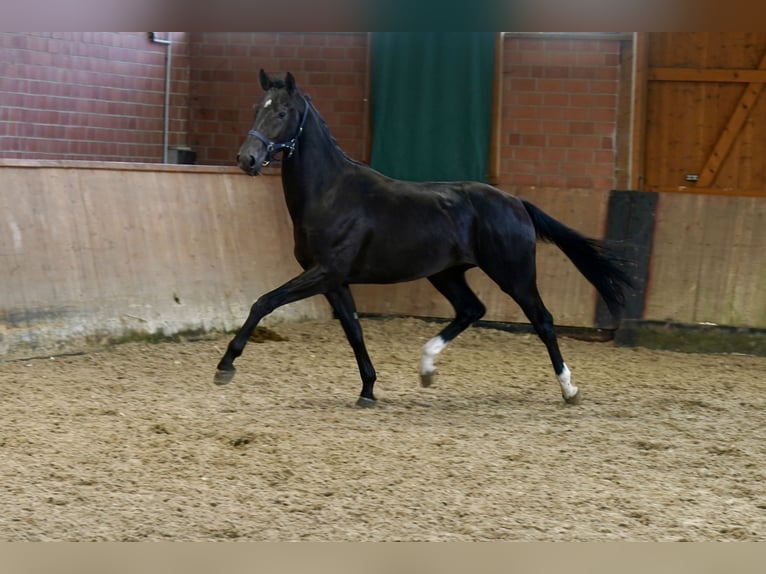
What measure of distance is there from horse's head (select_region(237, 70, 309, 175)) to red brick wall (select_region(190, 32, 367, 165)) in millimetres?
4581

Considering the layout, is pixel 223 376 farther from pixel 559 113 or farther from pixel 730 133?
pixel 730 133

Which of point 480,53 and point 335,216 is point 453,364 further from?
point 480,53

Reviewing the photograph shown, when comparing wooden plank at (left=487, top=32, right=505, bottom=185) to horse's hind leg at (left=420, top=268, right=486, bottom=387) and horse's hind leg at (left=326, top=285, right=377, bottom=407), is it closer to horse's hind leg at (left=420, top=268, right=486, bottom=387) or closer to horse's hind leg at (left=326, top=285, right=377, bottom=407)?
horse's hind leg at (left=420, top=268, right=486, bottom=387)

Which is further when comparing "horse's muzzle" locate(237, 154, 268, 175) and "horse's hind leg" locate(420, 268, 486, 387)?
"horse's hind leg" locate(420, 268, 486, 387)

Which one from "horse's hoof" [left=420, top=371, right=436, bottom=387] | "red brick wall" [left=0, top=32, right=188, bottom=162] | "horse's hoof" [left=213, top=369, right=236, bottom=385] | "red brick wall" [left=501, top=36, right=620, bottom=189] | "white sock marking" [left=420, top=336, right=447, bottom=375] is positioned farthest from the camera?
"red brick wall" [left=501, top=36, right=620, bottom=189]

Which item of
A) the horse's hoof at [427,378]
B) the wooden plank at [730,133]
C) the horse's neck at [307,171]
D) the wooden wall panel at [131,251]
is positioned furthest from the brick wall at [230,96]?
the horse's hoof at [427,378]

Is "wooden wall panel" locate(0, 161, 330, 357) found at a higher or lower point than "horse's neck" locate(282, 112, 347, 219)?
lower

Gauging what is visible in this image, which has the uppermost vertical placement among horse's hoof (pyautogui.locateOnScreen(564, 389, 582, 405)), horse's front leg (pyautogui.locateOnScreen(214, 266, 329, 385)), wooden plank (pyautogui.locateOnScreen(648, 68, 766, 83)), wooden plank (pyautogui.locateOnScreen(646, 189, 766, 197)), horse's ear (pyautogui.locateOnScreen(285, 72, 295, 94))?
wooden plank (pyautogui.locateOnScreen(648, 68, 766, 83))

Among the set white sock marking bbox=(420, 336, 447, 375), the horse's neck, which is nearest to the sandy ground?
white sock marking bbox=(420, 336, 447, 375)

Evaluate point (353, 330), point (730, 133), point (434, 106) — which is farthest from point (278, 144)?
point (730, 133)

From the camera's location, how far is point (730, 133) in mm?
9773

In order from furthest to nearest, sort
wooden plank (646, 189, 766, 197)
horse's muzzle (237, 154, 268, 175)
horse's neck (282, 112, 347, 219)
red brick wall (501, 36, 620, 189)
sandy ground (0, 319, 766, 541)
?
1. red brick wall (501, 36, 620, 189)
2. wooden plank (646, 189, 766, 197)
3. horse's neck (282, 112, 347, 219)
4. horse's muzzle (237, 154, 268, 175)
5. sandy ground (0, 319, 766, 541)

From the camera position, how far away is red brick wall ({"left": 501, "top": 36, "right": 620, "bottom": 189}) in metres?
9.77

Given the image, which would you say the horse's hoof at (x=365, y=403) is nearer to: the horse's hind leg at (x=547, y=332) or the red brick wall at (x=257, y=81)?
the horse's hind leg at (x=547, y=332)
